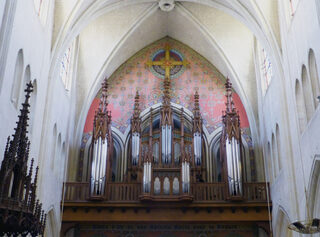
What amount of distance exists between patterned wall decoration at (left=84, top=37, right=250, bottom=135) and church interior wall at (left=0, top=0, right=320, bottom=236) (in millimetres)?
440

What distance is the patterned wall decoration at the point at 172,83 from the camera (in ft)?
68.0

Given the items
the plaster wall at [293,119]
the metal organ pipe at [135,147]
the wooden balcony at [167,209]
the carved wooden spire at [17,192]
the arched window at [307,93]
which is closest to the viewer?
the carved wooden spire at [17,192]

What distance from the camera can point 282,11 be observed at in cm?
1534

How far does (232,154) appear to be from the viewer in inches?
700

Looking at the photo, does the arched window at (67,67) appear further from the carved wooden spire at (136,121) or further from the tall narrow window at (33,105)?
the tall narrow window at (33,105)

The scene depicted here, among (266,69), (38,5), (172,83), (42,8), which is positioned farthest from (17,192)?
(172,83)

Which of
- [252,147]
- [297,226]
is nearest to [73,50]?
[252,147]

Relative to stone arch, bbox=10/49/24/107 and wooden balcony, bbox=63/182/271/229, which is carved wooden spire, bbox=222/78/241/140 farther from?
stone arch, bbox=10/49/24/107

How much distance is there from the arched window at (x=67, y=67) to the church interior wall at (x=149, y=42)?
1.44 ft

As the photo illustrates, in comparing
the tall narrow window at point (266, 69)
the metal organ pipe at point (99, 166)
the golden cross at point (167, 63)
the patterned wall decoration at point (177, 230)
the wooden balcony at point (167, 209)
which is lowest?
the patterned wall decoration at point (177, 230)

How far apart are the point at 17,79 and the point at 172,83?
33.2 ft

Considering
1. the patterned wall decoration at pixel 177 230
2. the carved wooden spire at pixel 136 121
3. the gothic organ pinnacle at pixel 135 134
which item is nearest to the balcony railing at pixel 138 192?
the patterned wall decoration at pixel 177 230

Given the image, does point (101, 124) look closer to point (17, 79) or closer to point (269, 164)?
point (17, 79)

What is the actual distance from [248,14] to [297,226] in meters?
8.88
